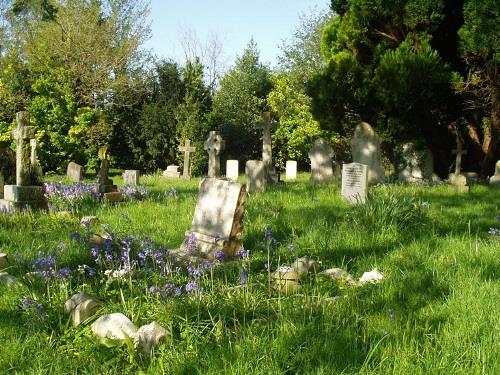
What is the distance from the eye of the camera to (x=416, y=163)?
637 inches

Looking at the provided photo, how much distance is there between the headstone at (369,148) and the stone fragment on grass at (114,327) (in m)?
12.4

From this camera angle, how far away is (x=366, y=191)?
9570mm

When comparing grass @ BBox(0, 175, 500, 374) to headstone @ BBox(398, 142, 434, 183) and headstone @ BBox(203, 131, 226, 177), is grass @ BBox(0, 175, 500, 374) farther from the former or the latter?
headstone @ BBox(398, 142, 434, 183)

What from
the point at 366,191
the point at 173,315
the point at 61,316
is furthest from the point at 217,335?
the point at 366,191

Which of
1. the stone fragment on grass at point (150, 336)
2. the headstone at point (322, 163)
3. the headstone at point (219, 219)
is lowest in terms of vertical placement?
the stone fragment on grass at point (150, 336)

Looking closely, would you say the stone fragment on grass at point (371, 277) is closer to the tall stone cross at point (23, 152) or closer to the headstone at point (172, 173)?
the tall stone cross at point (23, 152)

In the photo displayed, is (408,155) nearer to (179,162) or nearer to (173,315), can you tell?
(179,162)

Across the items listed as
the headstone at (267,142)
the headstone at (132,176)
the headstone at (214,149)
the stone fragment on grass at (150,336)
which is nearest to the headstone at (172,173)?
the headstone at (132,176)

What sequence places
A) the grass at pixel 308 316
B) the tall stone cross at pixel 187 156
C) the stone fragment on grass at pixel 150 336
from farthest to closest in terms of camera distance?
the tall stone cross at pixel 187 156, the stone fragment on grass at pixel 150 336, the grass at pixel 308 316

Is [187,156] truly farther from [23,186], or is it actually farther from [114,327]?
[114,327]

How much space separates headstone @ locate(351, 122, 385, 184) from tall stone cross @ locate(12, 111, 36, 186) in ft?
30.6

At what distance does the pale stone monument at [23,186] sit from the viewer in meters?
8.73

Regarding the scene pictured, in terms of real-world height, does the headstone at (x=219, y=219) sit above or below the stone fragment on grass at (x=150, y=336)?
above

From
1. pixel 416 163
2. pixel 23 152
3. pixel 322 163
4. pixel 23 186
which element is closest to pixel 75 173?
pixel 322 163
